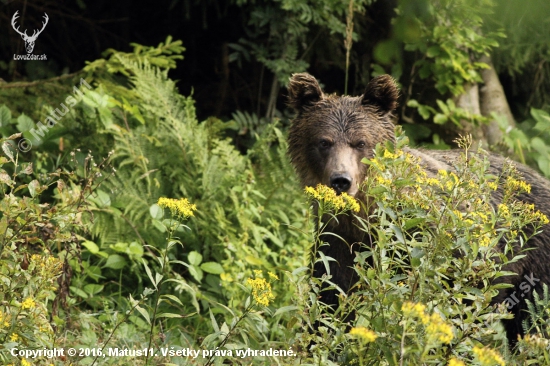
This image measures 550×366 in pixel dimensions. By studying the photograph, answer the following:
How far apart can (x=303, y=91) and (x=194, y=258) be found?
5.15 feet

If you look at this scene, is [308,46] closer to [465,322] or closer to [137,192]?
[137,192]

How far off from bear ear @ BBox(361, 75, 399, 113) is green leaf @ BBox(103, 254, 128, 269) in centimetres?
226

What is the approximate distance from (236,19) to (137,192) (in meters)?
3.18

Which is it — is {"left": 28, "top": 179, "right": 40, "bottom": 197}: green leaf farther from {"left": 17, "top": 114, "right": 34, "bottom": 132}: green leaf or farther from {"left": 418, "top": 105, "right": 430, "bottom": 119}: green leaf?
{"left": 418, "top": 105, "right": 430, "bottom": 119}: green leaf

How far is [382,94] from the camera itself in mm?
5863

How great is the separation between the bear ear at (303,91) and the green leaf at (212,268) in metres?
1.40

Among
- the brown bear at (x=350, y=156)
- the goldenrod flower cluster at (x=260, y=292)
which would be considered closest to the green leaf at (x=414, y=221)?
the goldenrod flower cluster at (x=260, y=292)

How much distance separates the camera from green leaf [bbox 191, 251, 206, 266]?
234 inches

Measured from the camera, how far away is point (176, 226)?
3.42m

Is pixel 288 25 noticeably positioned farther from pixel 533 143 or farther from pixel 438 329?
pixel 438 329

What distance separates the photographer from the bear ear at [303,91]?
5941 millimetres

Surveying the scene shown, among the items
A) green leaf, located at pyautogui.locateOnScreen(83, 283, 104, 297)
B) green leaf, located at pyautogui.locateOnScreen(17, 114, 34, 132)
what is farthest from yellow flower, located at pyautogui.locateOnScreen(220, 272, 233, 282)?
green leaf, located at pyautogui.locateOnScreen(17, 114, 34, 132)

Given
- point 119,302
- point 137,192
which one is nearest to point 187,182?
point 137,192

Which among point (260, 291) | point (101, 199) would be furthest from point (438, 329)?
point (101, 199)
